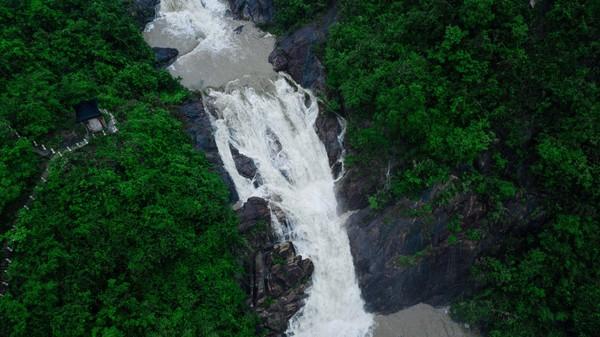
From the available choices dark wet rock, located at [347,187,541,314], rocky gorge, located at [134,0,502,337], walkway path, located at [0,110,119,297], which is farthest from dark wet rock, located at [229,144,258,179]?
dark wet rock, located at [347,187,541,314]

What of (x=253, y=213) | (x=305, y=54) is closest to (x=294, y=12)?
(x=305, y=54)

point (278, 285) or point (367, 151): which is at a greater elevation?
point (367, 151)

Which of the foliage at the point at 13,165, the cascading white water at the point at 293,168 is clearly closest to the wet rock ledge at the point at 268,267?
the cascading white water at the point at 293,168

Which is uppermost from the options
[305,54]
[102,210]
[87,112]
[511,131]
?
[87,112]

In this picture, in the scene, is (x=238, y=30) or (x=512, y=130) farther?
(x=238, y=30)

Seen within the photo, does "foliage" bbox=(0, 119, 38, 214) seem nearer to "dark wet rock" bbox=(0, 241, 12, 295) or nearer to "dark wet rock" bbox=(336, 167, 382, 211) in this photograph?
"dark wet rock" bbox=(0, 241, 12, 295)

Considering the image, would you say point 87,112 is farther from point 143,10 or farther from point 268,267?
point 143,10

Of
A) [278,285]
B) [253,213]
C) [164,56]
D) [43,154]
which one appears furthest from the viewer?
[164,56]

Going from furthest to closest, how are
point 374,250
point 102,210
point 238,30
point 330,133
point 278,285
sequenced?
1. point 238,30
2. point 330,133
3. point 374,250
4. point 278,285
5. point 102,210
